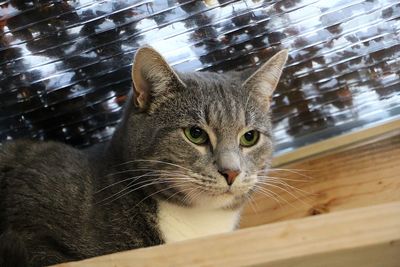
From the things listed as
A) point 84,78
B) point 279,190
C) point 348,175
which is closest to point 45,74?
point 84,78

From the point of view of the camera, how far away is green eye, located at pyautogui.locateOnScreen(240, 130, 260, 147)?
1.58m

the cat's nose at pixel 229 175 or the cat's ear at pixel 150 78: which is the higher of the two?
the cat's ear at pixel 150 78

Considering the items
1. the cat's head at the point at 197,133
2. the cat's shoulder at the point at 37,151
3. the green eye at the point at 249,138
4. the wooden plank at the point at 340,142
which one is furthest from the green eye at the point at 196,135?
the wooden plank at the point at 340,142

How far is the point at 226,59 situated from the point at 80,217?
2.26 feet

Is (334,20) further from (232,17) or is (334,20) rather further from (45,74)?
(45,74)

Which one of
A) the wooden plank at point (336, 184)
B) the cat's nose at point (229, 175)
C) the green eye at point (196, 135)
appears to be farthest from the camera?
the wooden plank at point (336, 184)

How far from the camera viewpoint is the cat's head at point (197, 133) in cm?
145

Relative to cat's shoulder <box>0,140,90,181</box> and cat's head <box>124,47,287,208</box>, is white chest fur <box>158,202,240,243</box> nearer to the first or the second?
cat's head <box>124,47,287,208</box>

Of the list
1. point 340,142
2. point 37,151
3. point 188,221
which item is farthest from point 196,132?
point 340,142

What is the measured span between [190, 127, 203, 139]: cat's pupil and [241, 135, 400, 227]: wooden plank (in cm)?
41

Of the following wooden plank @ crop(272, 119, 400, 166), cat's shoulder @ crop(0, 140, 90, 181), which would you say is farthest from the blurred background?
cat's shoulder @ crop(0, 140, 90, 181)

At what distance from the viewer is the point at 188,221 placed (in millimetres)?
1531

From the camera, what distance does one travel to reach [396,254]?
1.15 metres

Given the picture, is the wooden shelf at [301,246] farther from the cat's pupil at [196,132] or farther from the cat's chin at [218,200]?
the cat's pupil at [196,132]
